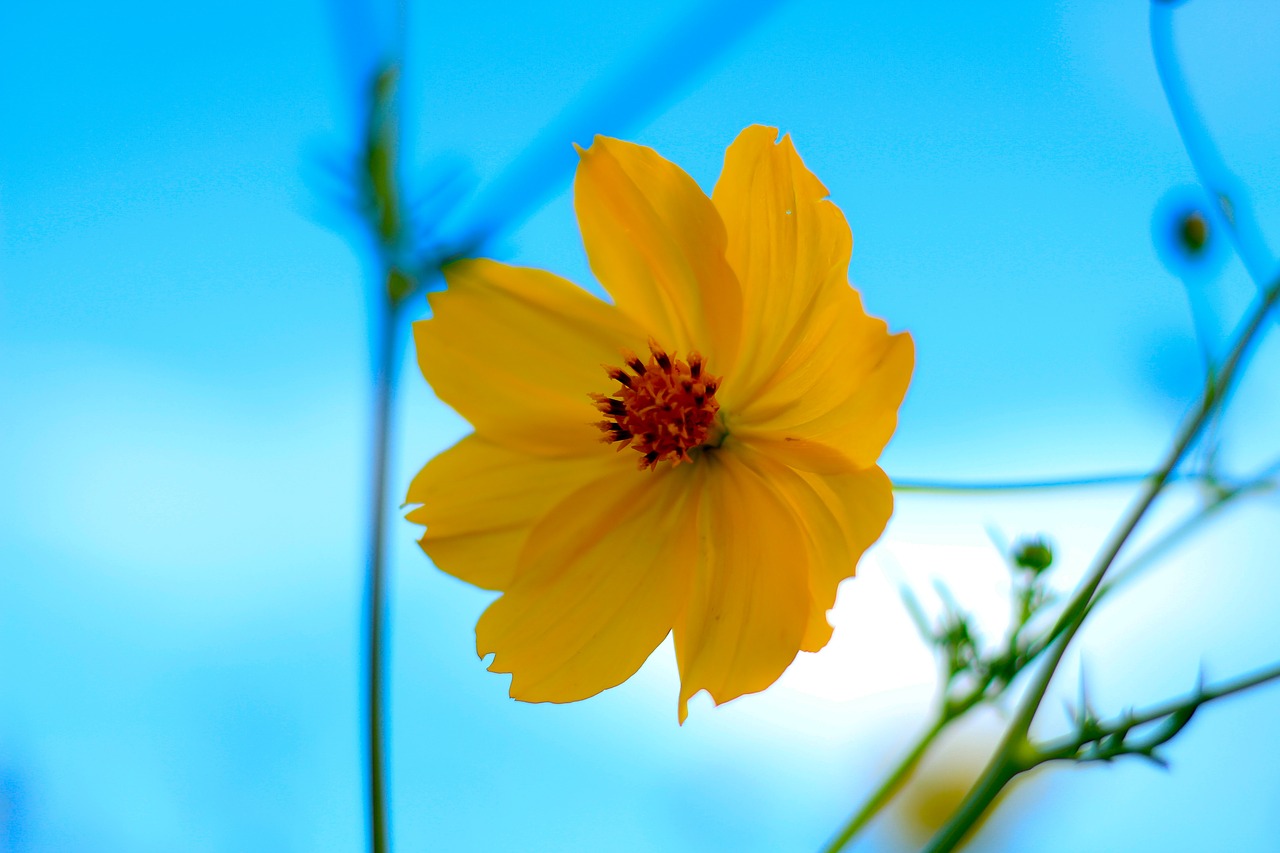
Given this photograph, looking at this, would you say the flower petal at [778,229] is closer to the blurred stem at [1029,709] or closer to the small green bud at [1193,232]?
the blurred stem at [1029,709]

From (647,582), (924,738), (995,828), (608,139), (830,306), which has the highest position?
(608,139)

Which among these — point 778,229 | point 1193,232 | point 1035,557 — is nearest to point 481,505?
point 778,229

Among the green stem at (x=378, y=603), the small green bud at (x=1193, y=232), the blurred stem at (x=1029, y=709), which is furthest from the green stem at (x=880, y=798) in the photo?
the small green bud at (x=1193, y=232)

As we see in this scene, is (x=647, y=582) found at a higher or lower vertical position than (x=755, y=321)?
lower

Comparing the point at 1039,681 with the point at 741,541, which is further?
the point at 741,541

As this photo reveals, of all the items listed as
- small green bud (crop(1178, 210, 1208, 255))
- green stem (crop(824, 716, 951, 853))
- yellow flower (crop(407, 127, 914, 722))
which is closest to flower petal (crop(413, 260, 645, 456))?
yellow flower (crop(407, 127, 914, 722))

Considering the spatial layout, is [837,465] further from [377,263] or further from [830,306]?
[377,263]

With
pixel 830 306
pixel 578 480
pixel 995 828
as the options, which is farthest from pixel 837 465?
pixel 995 828

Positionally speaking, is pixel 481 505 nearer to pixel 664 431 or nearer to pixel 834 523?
pixel 664 431

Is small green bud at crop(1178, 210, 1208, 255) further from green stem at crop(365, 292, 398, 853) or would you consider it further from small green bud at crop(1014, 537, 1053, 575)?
green stem at crop(365, 292, 398, 853)
